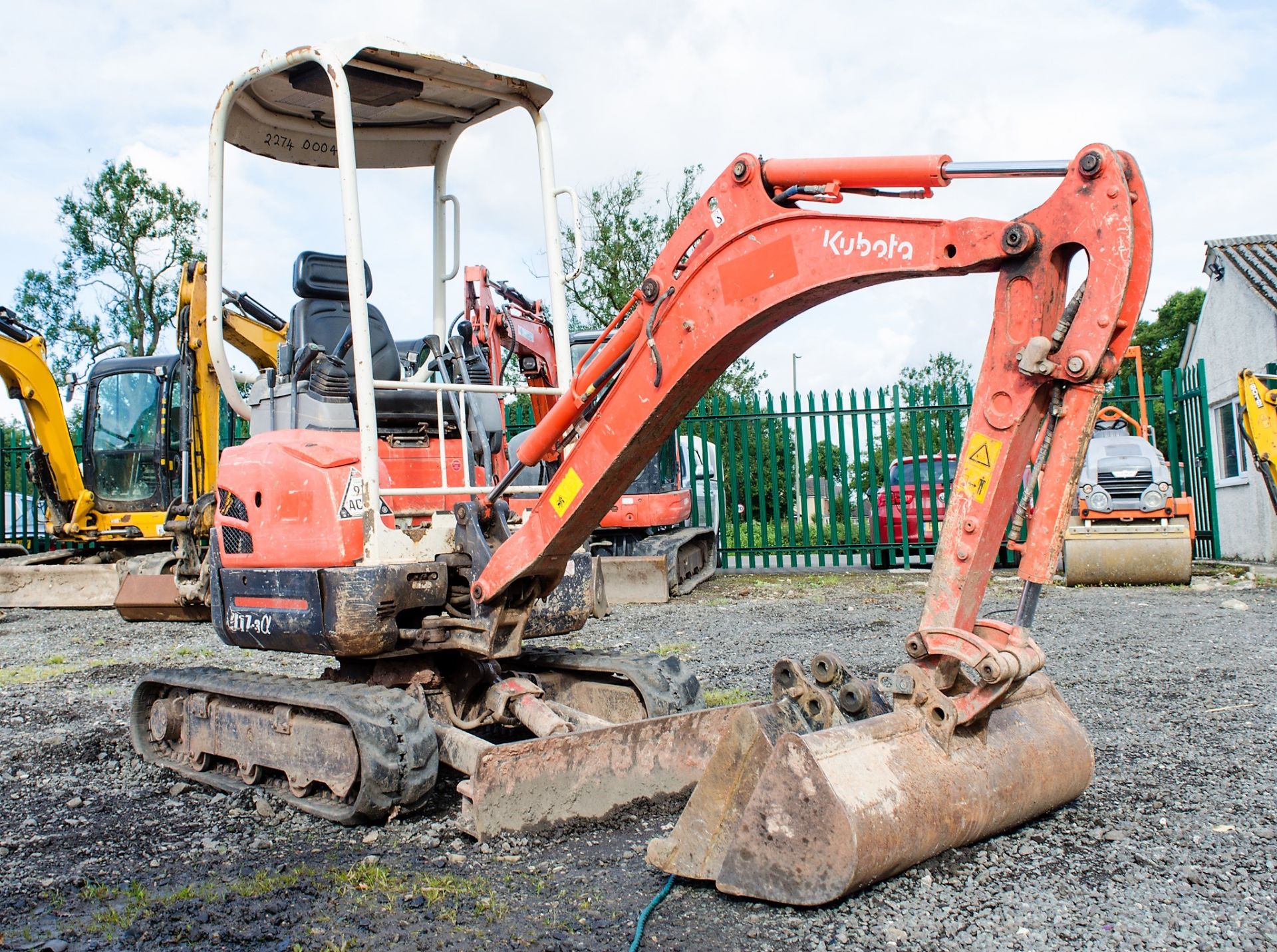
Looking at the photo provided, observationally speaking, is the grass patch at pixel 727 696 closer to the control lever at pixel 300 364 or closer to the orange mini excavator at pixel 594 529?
the orange mini excavator at pixel 594 529

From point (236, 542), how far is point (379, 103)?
6.89 feet

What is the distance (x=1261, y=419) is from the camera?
11320 mm

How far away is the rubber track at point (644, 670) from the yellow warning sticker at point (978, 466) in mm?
1783

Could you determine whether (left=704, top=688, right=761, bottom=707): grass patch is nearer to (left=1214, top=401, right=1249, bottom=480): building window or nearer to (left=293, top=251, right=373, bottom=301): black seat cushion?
(left=293, top=251, right=373, bottom=301): black seat cushion

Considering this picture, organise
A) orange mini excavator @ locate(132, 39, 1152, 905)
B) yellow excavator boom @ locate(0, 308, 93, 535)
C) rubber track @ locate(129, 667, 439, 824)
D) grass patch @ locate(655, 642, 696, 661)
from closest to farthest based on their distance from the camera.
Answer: orange mini excavator @ locate(132, 39, 1152, 905)
rubber track @ locate(129, 667, 439, 824)
grass patch @ locate(655, 642, 696, 661)
yellow excavator boom @ locate(0, 308, 93, 535)

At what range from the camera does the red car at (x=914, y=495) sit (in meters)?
13.9

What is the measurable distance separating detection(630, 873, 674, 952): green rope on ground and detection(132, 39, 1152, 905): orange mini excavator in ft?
0.25

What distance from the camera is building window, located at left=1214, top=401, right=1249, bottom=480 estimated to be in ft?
52.4

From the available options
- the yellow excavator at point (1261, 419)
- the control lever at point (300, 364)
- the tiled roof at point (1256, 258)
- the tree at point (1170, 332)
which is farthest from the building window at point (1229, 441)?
the tree at point (1170, 332)

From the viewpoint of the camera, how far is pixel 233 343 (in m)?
7.17

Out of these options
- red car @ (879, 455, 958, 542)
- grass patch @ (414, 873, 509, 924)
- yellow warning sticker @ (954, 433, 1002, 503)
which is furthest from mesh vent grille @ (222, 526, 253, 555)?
red car @ (879, 455, 958, 542)

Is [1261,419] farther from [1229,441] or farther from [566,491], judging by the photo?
[566,491]

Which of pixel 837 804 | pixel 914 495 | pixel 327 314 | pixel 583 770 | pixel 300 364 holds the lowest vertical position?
pixel 583 770

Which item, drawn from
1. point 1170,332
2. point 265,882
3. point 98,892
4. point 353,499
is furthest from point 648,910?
point 1170,332
